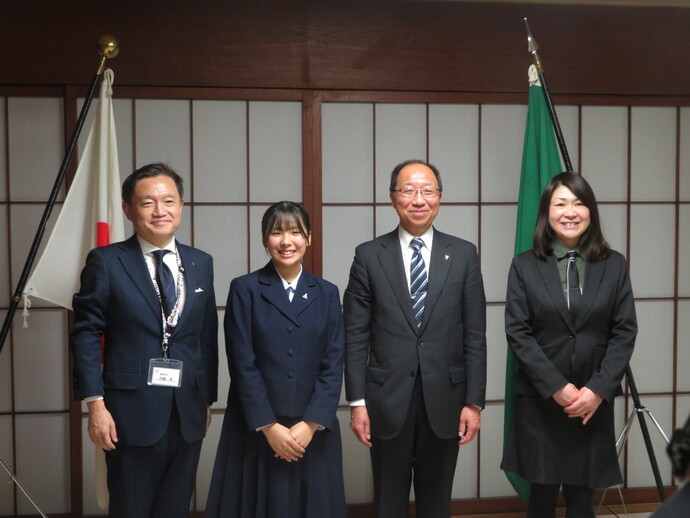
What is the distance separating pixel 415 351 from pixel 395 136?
1.33m

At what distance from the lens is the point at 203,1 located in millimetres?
3227

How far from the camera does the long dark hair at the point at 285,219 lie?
7.71 ft

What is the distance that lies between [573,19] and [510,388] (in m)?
1.78

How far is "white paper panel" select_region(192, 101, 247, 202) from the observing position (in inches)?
130

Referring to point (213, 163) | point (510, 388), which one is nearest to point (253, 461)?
point (510, 388)

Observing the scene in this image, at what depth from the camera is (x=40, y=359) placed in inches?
129

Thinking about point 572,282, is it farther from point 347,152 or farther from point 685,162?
point 685,162

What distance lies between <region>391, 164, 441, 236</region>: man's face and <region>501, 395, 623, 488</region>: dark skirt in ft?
2.38

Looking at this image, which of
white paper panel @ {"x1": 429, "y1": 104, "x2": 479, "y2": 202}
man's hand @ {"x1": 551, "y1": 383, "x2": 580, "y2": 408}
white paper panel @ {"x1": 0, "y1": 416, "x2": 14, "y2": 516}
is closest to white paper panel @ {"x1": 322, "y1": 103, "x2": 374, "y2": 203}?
white paper panel @ {"x1": 429, "y1": 104, "x2": 479, "y2": 202}

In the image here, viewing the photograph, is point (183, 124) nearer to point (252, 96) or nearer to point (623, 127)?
point (252, 96)

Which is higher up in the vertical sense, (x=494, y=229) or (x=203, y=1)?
(x=203, y=1)

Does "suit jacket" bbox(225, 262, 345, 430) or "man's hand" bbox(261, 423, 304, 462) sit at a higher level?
"suit jacket" bbox(225, 262, 345, 430)

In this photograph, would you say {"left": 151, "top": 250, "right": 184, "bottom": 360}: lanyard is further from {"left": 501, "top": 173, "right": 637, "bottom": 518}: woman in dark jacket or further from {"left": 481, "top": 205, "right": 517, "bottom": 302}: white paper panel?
{"left": 481, "top": 205, "right": 517, "bottom": 302}: white paper panel

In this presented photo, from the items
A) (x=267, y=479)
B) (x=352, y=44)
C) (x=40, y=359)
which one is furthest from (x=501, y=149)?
(x=40, y=359)
